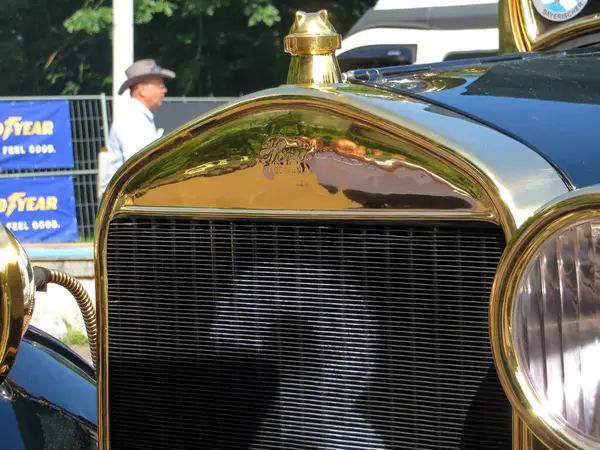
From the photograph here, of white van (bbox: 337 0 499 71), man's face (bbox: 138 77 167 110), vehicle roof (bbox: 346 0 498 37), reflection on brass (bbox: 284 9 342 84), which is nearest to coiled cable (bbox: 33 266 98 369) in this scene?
reflection on brass (bbox: 284 9 342 84)

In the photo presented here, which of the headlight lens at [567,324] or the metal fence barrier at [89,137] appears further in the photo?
the metal fence barrier at [89,137]

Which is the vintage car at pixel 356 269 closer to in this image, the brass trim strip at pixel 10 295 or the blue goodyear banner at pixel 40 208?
the brass trim strip at pixel 10 295

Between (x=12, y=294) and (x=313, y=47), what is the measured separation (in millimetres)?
728

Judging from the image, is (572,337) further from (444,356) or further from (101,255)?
(101,255)

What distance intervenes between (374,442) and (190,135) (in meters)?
0.65

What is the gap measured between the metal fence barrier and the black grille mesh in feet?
27.2

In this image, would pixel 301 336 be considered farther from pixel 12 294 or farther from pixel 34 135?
pixel 34 135

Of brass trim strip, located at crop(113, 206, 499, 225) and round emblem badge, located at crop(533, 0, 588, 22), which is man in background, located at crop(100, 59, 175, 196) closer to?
round emblem badge, located at crop(533, 0, 588, 22)

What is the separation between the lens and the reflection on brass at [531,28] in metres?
2.63

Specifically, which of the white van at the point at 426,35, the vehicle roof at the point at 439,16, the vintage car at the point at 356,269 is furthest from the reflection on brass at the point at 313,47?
the vehicle roof at the point at 439,16

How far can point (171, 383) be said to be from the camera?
79.3 inches

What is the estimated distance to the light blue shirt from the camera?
5938 millimetres

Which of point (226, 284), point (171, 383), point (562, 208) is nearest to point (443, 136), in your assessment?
point (562, 208)

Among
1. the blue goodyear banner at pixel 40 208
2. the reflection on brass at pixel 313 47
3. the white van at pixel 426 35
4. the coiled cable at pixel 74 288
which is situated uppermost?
the white van at pixel 426 35
